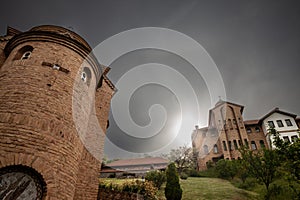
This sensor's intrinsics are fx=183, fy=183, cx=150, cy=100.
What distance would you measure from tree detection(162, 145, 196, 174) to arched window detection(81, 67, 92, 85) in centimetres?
2969

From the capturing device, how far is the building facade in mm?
36219

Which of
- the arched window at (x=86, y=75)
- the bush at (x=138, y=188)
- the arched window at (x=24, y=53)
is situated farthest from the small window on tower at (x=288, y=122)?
the arched window at (x=24, y=53)

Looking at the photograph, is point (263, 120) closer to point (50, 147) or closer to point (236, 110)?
point (236, 110)

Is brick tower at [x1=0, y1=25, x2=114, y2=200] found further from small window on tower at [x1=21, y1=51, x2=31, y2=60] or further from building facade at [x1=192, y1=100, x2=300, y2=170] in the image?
building facade at [x1=192, y1=100, x2=300, y2=170]

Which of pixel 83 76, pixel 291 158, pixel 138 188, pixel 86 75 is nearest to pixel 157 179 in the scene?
pixel 138 188

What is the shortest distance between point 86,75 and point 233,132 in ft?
117

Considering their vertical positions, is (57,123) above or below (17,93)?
below

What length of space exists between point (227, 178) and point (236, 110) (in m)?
18.2

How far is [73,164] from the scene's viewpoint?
755 centimetres

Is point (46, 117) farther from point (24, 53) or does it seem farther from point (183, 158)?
point (183, 158)

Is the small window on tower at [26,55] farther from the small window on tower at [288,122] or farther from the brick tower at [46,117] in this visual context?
the small window on tower at [288,122]

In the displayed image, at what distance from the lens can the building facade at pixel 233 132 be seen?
119ft

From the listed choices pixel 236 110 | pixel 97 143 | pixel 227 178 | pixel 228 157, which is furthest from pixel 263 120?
pixel 97 143

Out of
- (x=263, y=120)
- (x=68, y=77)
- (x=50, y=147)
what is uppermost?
(x=263, y=120)
